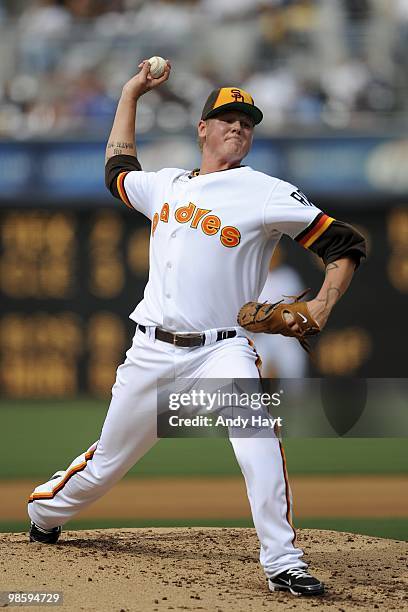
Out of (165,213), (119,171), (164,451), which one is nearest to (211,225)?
(165,213)

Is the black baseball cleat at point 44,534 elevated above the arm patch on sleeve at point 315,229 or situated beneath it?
situated beneath

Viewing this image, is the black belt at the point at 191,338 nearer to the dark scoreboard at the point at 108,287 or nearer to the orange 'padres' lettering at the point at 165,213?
the orange 'padres' lettering at the point at 165,213

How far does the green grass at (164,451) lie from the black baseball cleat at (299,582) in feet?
11.9

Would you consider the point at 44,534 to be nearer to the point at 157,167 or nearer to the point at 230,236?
the point at 230,236

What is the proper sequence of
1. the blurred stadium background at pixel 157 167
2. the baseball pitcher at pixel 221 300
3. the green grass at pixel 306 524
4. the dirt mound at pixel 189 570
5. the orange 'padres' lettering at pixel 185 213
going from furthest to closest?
the blurred stadium background at pixel 157 167 → the green grass at pixel 306 524 → the orange 'padres' lettering at pixel 185 213 → the baseball pitcher at pixel 221 300 → the dirt mound at pixel 189 570

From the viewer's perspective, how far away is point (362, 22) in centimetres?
1139

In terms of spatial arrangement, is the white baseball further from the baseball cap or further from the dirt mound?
the dirt mound

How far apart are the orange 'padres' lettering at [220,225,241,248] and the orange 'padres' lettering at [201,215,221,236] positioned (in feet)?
0.12

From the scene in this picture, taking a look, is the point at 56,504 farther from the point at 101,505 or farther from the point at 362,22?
the point at 362,22

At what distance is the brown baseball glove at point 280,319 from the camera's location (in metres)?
3.47

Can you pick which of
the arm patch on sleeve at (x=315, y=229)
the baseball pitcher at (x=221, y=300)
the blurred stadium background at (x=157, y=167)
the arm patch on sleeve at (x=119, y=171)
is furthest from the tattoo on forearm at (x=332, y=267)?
the blurred stadium background at (x=157, y=167)

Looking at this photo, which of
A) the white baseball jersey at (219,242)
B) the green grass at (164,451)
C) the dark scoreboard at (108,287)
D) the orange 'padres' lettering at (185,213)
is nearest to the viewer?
the white baseball jersey at (219,242)

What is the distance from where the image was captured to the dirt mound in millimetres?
3344

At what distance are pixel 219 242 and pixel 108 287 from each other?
6.12 metres
